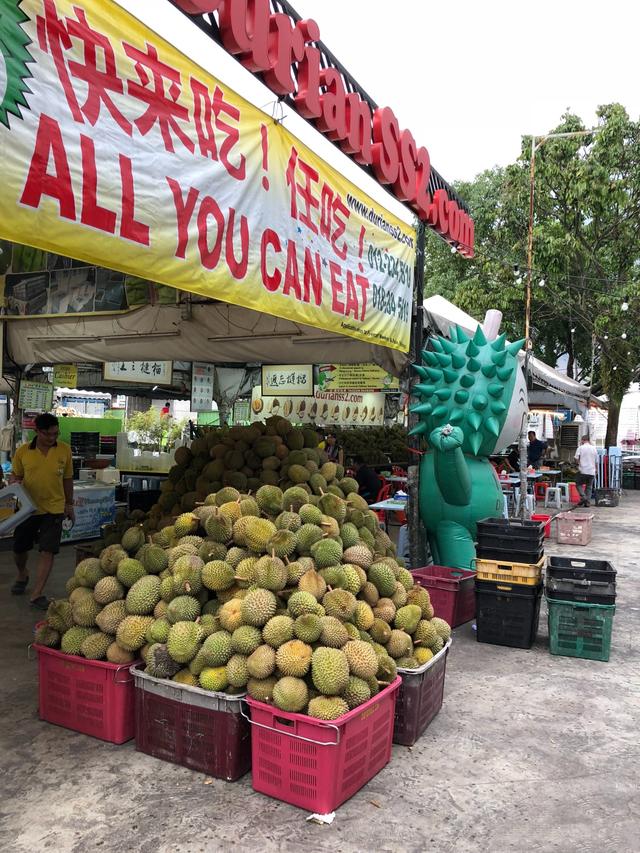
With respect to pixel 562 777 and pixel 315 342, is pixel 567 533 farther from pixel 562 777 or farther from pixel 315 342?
pixel 562 777

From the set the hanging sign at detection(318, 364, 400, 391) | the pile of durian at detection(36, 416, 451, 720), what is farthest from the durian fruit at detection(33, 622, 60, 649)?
the hanging sign at detection(318, 364, 400, 391)

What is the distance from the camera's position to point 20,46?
2.70m

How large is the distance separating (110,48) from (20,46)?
538 mm

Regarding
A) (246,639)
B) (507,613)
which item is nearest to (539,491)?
(507,613)

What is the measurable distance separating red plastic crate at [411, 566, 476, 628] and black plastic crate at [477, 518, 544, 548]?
25.5 inches

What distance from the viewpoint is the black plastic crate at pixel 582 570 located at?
18.0 ft

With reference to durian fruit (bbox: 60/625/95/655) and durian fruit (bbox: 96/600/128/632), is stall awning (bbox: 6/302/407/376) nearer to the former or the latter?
durian fruit (bbox: 96/600/128/632)

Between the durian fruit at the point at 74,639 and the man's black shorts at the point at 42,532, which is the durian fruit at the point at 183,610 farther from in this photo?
the man's black shorts at the point at 42,532

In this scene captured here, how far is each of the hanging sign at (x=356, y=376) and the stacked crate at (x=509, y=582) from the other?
3980 millimetres

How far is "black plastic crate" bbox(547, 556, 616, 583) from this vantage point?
548 centimetres

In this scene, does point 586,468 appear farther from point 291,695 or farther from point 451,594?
point 291,695

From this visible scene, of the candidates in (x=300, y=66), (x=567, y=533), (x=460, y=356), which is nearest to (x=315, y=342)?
(x=460, y=356)

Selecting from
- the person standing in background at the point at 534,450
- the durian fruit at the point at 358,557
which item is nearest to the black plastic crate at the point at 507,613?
the durian fruit at the point at 358,557

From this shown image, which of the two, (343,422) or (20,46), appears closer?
(20,46)
